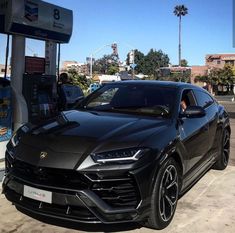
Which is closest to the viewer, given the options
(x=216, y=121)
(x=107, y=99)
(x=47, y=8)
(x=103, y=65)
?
(x=107, y=99)

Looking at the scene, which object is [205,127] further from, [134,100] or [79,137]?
[79,137]

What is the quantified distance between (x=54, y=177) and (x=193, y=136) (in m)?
2.06

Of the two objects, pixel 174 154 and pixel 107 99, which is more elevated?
pixel 107 99

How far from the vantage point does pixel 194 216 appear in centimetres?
511

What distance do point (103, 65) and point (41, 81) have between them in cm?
10879

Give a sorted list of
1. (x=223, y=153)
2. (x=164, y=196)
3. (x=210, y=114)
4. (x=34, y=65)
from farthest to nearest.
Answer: (x=34, y=65) → (x=223, y=153) → (x=210, y=114) → (x=164, y=196)

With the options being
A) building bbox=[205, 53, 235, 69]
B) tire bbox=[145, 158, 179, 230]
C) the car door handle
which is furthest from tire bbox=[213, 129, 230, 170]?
building bbox=[205, 53, 235, 69]

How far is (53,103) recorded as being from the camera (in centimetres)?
881

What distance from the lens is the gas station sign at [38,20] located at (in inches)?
290

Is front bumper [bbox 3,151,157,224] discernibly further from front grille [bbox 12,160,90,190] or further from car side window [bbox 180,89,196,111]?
car side window [bbox 180,89,196,111]

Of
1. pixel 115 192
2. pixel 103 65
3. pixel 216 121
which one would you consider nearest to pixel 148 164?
pixel 115 192

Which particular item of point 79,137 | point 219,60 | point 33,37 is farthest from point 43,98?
point 219,60

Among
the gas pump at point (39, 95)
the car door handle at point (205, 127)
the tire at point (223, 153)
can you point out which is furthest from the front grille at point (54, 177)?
the tire at point (223, 153)

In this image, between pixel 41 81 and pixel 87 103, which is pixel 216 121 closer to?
pixel 87 103
